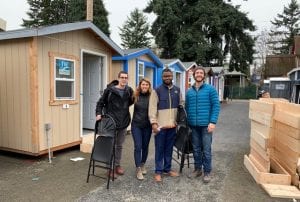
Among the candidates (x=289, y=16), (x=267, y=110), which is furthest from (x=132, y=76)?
(x=289, y=16)

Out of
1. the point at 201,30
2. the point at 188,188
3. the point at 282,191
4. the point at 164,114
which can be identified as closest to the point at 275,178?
the point at 282,191

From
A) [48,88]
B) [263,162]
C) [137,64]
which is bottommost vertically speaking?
[263,162]

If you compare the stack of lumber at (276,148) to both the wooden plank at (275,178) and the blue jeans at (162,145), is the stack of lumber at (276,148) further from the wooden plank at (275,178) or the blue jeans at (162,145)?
the blue jeans at (162,145)

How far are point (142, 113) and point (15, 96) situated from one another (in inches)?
111

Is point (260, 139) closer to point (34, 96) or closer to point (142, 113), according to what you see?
point (142, 113)

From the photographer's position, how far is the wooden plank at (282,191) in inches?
151

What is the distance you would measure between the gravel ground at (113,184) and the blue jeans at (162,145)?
28 centimetres

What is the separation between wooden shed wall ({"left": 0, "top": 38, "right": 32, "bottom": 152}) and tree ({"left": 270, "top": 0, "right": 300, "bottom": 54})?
40.5 metres

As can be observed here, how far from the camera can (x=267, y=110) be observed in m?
4.69

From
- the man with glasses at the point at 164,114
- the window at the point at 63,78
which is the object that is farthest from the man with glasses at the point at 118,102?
the window at the point at 63,78

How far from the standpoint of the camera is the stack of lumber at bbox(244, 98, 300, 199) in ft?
13.4

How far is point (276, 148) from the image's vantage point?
16.0 feet

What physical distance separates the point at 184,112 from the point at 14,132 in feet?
11.5

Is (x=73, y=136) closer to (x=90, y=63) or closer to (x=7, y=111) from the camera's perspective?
(x=7, y=111)
